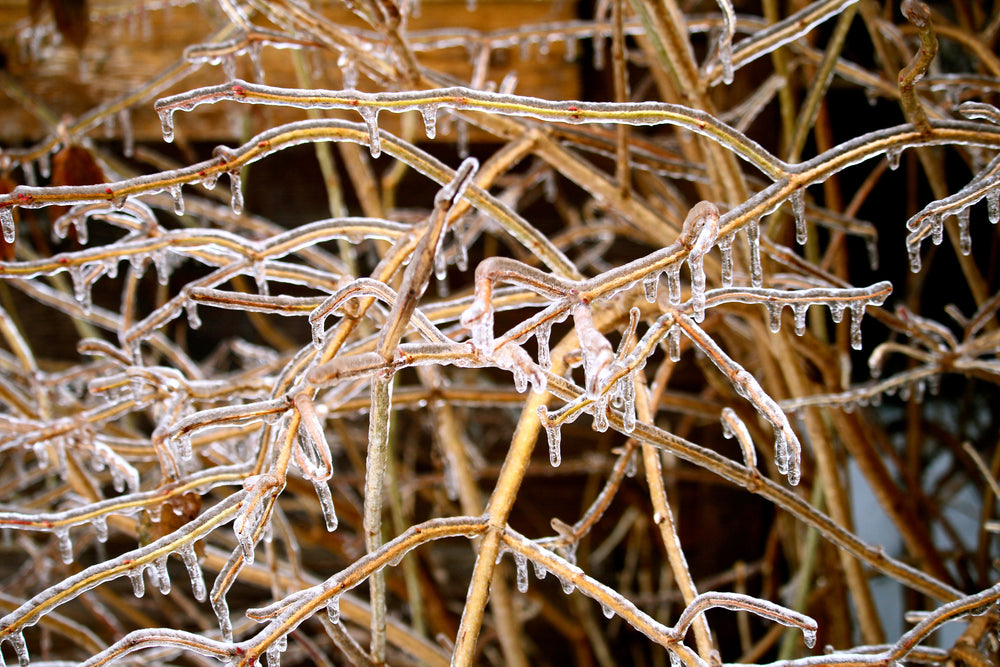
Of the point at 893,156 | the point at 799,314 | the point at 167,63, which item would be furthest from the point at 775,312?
the point at 167,63

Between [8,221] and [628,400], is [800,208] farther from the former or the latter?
[8,221]

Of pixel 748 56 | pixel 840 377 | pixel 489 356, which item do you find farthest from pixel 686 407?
pixel 489 356

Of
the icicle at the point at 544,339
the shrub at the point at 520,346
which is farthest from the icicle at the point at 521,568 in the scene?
the icicle at the point at 544,339

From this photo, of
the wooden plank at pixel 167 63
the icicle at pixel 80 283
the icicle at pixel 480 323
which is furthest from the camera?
the wooden plank at pixel 167 63

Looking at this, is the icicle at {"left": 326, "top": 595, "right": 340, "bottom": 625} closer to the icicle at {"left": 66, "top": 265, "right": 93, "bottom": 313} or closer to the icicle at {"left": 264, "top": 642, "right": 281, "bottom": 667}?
the icicle at {"left": 264, "top": 642, "right": 281, "bottom": 667}

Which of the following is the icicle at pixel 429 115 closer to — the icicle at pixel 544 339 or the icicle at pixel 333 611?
the icicle at pixel 544 339

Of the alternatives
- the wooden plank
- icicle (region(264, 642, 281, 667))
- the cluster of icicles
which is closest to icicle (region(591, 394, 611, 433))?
the cluster of icicles

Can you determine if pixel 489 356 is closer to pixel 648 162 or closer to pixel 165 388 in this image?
pixel 165 388
